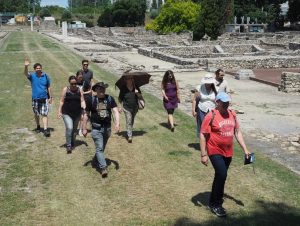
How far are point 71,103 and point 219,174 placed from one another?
4.07 metres

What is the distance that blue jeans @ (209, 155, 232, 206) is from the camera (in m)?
6.73

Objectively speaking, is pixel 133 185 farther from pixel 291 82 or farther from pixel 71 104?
pixel 291 82

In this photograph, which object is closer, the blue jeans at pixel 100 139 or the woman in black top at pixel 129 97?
the blue jeans at pixel 100 139

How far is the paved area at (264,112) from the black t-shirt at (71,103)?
402 centimetres

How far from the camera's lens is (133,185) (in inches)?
323

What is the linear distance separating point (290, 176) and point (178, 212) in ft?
8.94

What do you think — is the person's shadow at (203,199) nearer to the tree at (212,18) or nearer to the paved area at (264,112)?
the paved area at (264,112)

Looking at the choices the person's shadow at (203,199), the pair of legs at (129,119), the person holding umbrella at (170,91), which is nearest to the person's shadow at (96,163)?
the pair of legs at (129,119)

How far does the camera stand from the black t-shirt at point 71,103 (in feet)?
32.0

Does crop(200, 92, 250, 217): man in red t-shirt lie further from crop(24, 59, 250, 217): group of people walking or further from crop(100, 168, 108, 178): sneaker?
crop(100, 168, 108, 178): sneaker

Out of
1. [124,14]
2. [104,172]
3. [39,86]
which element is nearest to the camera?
[104,172]

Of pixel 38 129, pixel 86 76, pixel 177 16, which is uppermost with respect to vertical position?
pixel 177 16

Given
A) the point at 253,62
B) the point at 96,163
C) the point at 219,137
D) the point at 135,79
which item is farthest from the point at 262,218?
the point at 253,62

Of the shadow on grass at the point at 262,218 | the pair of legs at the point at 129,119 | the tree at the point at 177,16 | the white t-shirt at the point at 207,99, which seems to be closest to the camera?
the shadow on grass at the point at 262,218
